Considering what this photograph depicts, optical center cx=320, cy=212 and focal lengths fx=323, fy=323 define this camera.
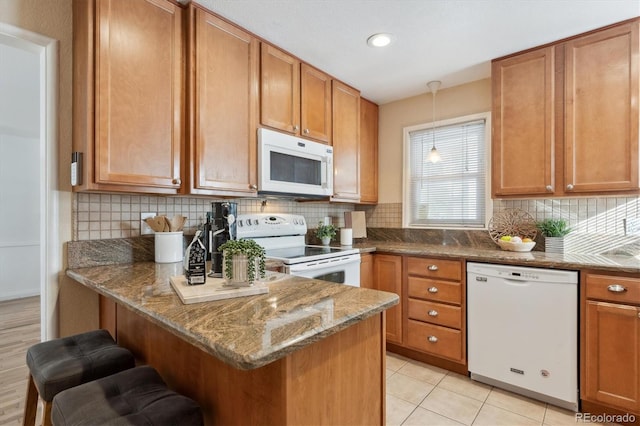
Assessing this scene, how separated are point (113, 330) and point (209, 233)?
765 mm

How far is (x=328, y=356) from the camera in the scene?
3.18ft

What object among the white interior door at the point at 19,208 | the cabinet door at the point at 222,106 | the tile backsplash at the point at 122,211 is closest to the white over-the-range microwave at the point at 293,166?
the cabinet door at the point at 222,106

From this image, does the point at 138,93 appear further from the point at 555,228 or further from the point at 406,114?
the point at 555,228

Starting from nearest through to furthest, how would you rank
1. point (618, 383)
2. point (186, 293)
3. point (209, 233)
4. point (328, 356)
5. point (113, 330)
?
1. point (328, 356)
2. point (186, 293)
3. point (209, 233)
4. point (113, 330)
5. point (618, 383)

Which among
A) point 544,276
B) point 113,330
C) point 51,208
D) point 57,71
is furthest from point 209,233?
point 544,276

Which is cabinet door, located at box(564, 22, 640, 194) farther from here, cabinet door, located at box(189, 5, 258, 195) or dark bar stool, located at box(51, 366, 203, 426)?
dark bar stool, located at box(51, 366, 203, 426)

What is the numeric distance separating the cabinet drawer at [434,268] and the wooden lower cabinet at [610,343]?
734 mm

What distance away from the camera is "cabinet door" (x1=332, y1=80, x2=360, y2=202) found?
288 centimetres

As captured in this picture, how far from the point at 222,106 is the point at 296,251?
1.19 meters

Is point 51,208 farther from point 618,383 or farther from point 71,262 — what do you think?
point 618,383

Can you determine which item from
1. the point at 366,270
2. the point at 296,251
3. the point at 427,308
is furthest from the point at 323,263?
the point at 427,308

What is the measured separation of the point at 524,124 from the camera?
2.36 metres

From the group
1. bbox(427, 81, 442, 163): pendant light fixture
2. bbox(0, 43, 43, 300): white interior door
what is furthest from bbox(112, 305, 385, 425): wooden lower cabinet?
bbox(0, 43, 43, 300): white interior door

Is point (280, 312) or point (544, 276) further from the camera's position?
point (544, 276)
